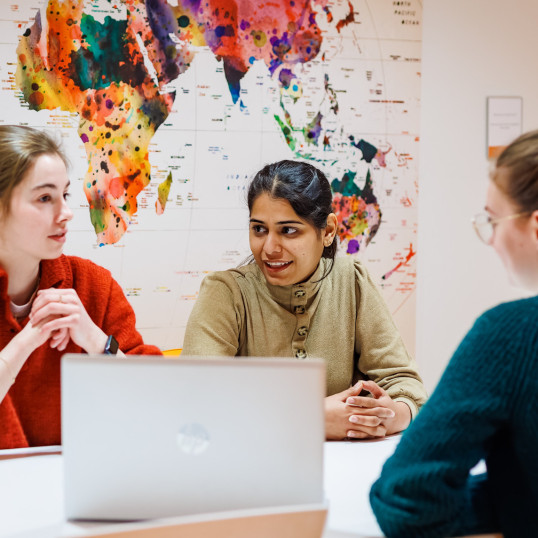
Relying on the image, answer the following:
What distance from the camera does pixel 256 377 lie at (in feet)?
3.54

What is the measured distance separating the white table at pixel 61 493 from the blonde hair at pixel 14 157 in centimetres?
65

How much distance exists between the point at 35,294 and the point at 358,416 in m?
0.91

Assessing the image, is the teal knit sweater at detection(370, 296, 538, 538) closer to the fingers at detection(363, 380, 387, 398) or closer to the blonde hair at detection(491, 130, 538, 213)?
the blonde hair at detection(491, 130, 538, 213)

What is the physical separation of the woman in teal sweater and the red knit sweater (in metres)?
0.95

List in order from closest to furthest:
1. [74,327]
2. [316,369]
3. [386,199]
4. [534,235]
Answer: [316,369] < [534,235] < [74,327] < [386,199]

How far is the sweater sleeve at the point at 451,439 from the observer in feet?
3.51

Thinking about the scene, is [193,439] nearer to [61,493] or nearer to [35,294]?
[61,493]

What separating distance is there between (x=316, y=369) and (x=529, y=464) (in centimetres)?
38

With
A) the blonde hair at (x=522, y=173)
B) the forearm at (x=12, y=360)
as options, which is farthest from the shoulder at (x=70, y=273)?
the blonde hair at (x=522, y=173)

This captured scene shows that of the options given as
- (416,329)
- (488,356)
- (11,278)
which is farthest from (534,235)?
(416,329)

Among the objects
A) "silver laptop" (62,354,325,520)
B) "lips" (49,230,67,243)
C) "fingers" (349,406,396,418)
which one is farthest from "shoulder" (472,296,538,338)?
"lips" (49,230,67,243)

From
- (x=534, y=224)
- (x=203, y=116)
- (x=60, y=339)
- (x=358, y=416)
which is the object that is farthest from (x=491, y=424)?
(x=203, y=116)

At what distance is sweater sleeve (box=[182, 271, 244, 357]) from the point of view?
1.98 meters

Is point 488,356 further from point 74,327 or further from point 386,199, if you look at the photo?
point 386,199
